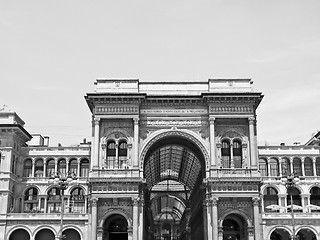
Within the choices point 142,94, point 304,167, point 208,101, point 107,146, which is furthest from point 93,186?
point 304,167

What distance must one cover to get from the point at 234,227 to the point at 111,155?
18.8 meters

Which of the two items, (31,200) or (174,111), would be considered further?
(31,200)

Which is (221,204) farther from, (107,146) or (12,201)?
(12,201)

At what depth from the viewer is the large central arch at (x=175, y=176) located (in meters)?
66.2

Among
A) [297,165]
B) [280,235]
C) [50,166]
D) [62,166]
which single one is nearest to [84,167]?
[62,166]

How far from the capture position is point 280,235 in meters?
76.2

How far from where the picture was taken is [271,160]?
8056 cm

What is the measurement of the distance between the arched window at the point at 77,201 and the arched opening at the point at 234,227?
75.9ft

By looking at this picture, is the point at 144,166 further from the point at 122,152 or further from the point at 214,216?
the point at 214,216

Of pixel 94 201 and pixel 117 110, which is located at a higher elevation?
pixel 117 110

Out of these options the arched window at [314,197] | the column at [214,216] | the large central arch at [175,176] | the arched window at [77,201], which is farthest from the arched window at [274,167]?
the arched window at [77,201]

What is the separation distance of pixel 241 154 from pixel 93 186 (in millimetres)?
19403

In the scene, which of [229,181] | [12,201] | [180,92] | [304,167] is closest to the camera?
[229,181]

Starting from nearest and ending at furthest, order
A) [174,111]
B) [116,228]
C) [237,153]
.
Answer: [237,153], [116,228], [174,111]
